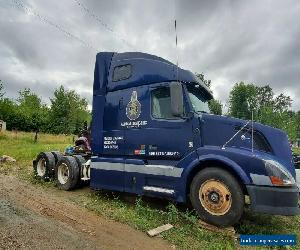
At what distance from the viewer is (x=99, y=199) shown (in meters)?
8.02

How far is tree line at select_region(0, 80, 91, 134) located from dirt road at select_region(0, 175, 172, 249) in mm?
37784

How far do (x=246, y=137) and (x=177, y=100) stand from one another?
1.56 m

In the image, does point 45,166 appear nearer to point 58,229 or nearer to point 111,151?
point 111,151

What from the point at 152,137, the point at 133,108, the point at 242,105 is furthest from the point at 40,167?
the point at 242,105

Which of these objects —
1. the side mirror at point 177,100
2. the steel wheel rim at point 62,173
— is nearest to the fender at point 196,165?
the side mirror at point 177,100

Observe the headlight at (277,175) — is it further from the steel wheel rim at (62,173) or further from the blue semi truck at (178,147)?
the steel wheel rim at (62,173)

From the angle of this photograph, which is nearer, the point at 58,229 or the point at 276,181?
the point at 276,181

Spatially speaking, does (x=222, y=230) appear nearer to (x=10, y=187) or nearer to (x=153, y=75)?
(x=153, y=75)

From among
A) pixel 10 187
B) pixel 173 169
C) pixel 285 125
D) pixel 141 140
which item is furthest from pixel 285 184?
pixel 285 125

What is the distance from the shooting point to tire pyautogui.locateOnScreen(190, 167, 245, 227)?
5750 millimetres

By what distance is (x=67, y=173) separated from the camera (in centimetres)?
908

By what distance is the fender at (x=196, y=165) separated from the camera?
575 centimetres

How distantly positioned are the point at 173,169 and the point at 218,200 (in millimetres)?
1178

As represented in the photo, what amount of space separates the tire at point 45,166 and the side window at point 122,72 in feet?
11.7
